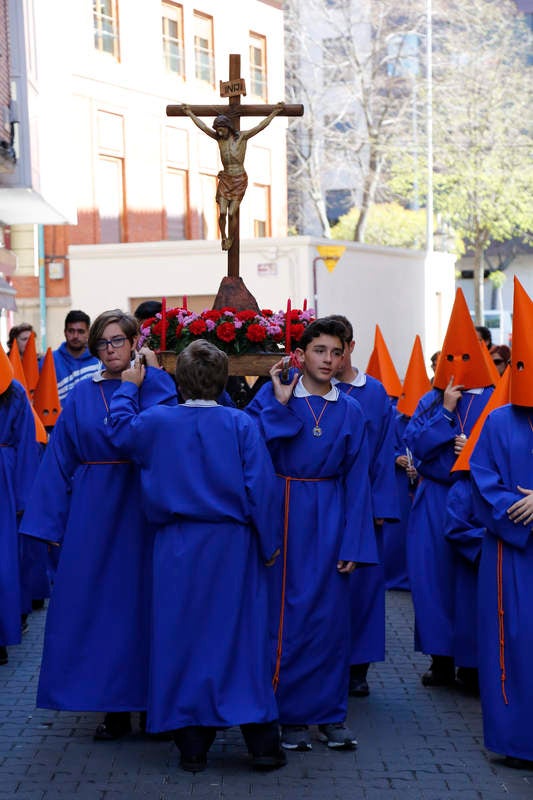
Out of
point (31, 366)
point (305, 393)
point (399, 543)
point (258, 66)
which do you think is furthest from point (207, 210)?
point (305, 393)

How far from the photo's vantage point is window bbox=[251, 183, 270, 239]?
36.3 m

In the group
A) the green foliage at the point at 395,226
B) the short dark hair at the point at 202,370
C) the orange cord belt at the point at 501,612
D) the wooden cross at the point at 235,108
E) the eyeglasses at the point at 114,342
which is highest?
the wooden cross at the point at 235,108

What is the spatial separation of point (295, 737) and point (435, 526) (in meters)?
1.97

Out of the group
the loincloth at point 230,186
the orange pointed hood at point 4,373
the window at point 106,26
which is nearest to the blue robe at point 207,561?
the orange pointed hood at point 4,373

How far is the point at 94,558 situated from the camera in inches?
268

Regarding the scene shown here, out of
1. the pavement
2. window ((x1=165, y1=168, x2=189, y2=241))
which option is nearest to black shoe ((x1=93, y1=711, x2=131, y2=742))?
the pavement

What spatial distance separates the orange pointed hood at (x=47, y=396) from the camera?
448 inches

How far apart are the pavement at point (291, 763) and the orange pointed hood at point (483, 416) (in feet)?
4.08

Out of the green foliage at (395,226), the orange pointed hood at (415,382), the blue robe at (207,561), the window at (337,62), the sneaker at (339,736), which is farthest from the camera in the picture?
the green foliage at (395,226)

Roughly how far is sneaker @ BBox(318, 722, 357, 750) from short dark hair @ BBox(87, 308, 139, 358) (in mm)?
2008

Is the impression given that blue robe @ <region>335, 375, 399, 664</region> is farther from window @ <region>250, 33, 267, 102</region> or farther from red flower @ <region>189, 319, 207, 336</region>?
window @ <region>250, 33, 267, 102</region>

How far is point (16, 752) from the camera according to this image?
6.56 metres

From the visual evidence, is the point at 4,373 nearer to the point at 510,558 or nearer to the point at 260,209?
the point at 510,558

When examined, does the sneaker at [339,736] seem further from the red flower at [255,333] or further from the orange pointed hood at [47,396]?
the orange pointed hood at [47,396]
